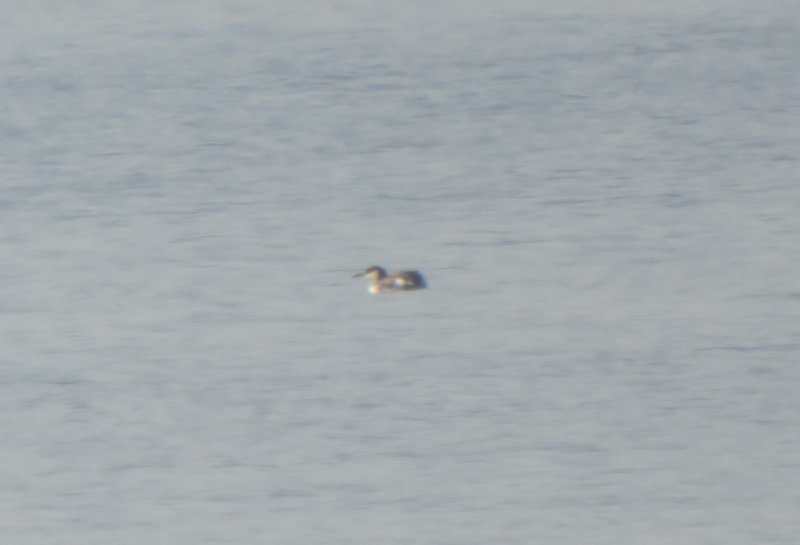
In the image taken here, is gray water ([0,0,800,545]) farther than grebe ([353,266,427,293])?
No

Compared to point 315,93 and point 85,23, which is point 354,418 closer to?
point 315,93

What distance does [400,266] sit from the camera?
18.4 ft

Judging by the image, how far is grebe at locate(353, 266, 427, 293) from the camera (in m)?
5.26

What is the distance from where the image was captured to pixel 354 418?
4664mm

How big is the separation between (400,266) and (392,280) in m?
0.36

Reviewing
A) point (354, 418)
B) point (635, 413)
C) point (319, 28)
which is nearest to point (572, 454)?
point (635, 413)

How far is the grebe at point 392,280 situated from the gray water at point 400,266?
6 centimetres

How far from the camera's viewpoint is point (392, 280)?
5234 mm

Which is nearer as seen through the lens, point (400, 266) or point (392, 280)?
point (392, 280)

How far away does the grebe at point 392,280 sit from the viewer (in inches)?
207

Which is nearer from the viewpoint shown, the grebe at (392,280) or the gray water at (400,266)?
the gray water at (400,266)

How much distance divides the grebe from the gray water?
2.2 inches

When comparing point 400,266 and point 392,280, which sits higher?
point 400,266

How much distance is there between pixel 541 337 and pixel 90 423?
4.90 feet
